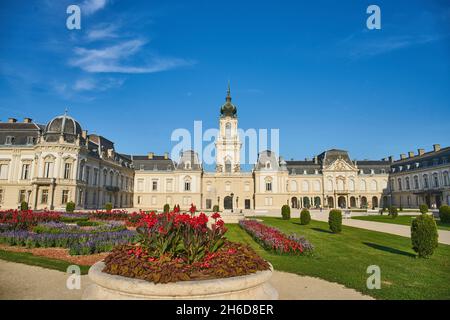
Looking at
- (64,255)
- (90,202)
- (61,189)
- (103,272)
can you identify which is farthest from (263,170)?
(103,272)

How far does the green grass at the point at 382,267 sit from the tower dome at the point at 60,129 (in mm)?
34532

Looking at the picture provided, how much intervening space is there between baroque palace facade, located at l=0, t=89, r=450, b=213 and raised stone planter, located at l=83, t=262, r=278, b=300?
1430 inches

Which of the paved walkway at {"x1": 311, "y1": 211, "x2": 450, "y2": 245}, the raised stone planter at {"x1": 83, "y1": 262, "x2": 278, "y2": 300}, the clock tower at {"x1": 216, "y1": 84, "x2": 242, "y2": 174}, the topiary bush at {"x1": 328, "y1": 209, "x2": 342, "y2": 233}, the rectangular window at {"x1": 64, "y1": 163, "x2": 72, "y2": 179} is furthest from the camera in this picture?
the clock tower at {"x1": 216, "y1": 84, "x2": 242, "y2": 174}

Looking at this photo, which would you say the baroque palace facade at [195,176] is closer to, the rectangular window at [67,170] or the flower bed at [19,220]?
the rectangular window at [67,170]

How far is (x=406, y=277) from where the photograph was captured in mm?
7332

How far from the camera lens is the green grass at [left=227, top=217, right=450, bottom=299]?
622 centimetres

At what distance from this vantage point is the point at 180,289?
13.0 feet

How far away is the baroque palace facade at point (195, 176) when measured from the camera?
37.5 metres

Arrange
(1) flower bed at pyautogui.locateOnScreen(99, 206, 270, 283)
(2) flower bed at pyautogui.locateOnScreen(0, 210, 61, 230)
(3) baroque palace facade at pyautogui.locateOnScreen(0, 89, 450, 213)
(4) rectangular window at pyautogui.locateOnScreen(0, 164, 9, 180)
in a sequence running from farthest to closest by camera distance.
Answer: (4) rectangular window at pyautogui.locateOnScreen(0, 164, 9, 180)
(3) baroque palace facade at pyautogui.locateOnScreen(0, 89, 450, 213)
(2) flower bed at pyautogui.locateOnScreen(0, 210, 61, 230)
(1) flower bed at pyautogui.locateOnScreen(99, 206, 270, 283)

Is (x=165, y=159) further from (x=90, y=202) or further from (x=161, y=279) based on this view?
(x=161, y=279)

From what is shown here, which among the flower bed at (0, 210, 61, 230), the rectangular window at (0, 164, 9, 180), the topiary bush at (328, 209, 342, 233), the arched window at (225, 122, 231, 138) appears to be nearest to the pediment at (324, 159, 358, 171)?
the arched window at (225, 122, 231, 138)

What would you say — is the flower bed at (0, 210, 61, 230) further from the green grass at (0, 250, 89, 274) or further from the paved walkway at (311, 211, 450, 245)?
the paved walkway at (311, 211, 450, 245)

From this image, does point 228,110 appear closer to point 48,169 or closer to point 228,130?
point 228,130
